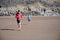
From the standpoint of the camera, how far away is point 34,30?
10.9 feet

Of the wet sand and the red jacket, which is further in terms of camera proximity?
the red jacket

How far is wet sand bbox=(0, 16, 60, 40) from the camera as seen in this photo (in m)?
3.14

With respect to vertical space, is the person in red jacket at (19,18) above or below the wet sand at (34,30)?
above

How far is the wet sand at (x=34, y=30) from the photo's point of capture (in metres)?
3.14

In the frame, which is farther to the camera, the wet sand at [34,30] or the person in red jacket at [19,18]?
the person in red jacket at [19,18]

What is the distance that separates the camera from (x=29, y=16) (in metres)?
3.22

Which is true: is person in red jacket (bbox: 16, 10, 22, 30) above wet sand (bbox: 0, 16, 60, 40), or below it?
above

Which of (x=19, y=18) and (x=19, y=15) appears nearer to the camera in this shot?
(x=19, y=15)

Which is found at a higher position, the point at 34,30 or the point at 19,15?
the point at 19,15

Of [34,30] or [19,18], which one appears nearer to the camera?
[34,30]

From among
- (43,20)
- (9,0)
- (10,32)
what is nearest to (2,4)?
(9,0)

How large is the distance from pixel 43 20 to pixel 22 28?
223 millimetres

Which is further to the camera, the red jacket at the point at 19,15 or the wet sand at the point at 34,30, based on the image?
the red jacket at the point at 19,15

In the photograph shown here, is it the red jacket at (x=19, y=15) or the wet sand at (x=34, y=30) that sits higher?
the red jacket at (x=19, y=15)
